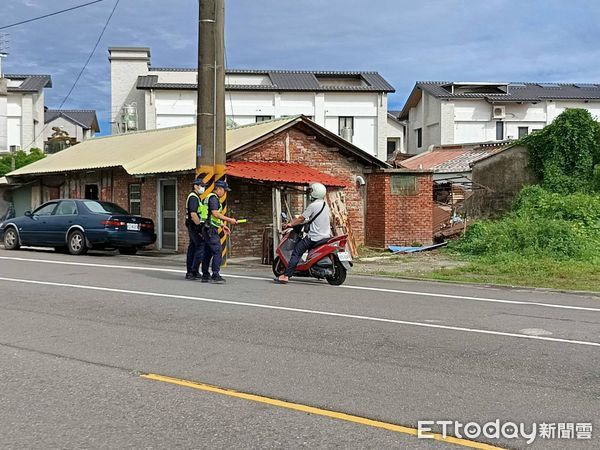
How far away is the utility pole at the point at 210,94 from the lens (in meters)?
14.8

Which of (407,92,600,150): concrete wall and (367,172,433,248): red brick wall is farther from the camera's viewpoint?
(407,92,600,150): concrete wall

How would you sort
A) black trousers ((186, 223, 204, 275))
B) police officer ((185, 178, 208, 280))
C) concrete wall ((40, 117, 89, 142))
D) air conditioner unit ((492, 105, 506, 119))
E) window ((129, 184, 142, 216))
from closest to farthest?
police officer ((185, 178, 208, 280)) < black trousers ((186, 223, 204, 275)) < window ((129, 184, 142, 216)) < air conditioner unit ((492, 105, 506, 119)) < concrete wall ((40, 117, 89, 142))

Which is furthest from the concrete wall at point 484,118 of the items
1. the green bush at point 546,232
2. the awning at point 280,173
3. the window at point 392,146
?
the awning at point 280,173

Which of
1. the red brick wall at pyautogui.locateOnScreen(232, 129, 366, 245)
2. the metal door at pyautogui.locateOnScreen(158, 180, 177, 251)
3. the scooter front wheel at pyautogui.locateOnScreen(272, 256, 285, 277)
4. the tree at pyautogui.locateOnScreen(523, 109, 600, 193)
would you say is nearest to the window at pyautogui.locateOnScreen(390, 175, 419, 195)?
the red brick wall at pyautogui.locateOnScreen(232, 129, 366, 245)

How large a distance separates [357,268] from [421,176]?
20.6ft

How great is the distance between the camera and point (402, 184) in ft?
67.9

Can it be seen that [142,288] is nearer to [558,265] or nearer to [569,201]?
[558,265]

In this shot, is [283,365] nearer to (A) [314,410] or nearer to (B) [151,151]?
(A) [314,410]

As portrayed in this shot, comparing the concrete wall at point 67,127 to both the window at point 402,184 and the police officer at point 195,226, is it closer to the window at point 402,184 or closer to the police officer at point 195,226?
the window at point 402,184

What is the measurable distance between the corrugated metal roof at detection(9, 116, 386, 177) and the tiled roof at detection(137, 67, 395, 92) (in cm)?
1814

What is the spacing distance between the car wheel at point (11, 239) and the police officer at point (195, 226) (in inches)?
367

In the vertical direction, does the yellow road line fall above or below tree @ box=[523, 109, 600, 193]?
below

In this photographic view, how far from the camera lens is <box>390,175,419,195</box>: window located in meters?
20.7

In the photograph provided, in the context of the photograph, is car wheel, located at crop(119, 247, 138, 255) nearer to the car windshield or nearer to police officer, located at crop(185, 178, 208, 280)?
the car windshield
